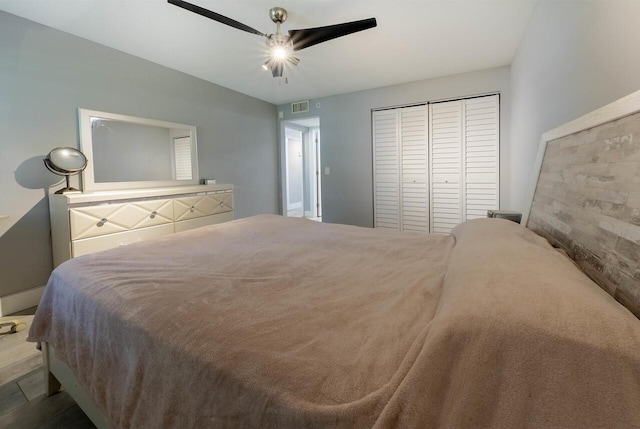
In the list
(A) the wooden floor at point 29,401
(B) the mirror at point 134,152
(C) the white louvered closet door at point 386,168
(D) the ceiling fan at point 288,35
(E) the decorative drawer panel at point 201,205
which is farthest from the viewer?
(C) the white louvered closet door at point 386,168

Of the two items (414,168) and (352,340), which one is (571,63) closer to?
(352,340)

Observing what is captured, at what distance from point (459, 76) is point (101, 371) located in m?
4.41

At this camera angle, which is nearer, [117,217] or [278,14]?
[278,14]

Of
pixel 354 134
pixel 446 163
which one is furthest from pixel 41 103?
pixel 446 163

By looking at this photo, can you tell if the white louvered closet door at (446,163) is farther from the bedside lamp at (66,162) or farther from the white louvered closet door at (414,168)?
the bedside lamp at (66,162)

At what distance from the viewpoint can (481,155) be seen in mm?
3742

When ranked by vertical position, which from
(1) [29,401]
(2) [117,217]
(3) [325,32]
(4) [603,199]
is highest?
(3) [325,32]

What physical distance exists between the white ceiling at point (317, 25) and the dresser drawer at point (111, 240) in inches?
71.6

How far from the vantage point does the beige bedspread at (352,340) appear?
0.50 m

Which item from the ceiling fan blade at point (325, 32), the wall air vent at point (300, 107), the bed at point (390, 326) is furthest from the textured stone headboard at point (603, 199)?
the wall air vent at point (300, 107)

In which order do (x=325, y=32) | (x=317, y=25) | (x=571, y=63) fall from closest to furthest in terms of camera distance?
1. (x=571, y=63)
2. (x=325, y=32)
3. (x=317, y=25)

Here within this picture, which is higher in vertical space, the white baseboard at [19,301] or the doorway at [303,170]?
the doorway at [303,170]

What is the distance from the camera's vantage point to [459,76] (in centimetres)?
379

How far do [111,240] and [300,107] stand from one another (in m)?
3.48
